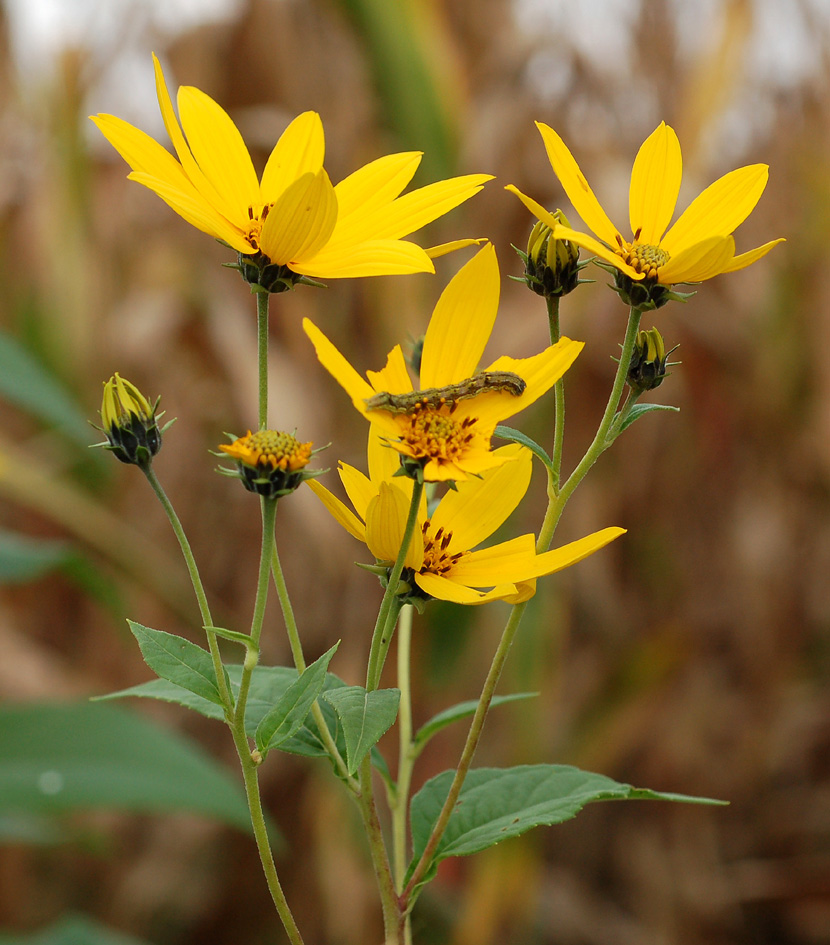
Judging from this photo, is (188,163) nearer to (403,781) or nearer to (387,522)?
(387,522)

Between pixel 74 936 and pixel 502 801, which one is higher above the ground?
pixel 502 801

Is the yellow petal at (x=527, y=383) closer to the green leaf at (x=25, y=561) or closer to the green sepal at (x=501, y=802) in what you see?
the green sepal at (x=501, y=802)

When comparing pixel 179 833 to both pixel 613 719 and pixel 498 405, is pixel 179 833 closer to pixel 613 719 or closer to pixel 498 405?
pixel 613 719

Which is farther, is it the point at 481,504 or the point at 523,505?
the point at 523,505

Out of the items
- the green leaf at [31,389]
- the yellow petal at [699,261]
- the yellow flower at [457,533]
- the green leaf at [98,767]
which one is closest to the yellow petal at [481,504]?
the yellow flower at [457,533]

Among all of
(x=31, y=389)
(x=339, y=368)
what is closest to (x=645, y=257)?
(x=339, y=368)

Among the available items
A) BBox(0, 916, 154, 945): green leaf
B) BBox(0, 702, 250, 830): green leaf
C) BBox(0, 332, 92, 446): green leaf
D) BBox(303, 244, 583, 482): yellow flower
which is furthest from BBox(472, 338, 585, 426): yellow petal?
BBox(0, 916, 154, 945): green leaf
